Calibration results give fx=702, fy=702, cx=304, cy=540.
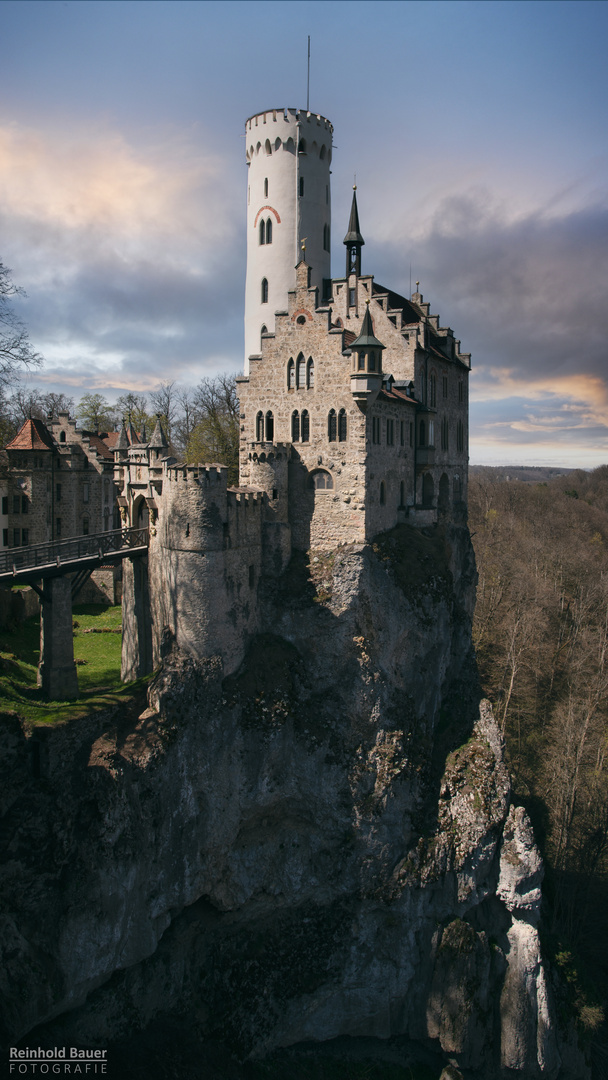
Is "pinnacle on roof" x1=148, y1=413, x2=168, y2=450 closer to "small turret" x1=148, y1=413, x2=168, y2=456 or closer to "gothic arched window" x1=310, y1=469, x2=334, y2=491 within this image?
"small turret" x1=148, y1=413, x2=168, y2=456

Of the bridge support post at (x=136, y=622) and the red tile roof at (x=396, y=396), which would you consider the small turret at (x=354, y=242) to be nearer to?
the red tile roof at (x=396, y=396)

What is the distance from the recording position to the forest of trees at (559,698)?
38.6m

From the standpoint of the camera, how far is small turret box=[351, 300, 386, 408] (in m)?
31.3

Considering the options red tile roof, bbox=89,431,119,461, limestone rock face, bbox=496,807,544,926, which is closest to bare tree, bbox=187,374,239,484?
red tile roof, bbox=89,431,119,461

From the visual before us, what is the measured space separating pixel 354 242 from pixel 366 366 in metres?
10.8

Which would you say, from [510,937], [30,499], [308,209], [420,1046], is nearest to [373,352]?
[308,209]

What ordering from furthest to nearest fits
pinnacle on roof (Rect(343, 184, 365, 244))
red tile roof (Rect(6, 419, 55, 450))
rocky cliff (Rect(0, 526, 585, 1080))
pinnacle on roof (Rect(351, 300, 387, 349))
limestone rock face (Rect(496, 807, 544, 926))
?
red tile roof (Rect(6, 419, 55, 450))
pinnacle on roof (Rect(343, 184, 365, 244))
limestone rock face (Rect(496, 807, 544, 926))
pinnacle on roof (Rect(351, 300, 387, 349))
rocky cliff (Rect(0, 526, 585, 1080))

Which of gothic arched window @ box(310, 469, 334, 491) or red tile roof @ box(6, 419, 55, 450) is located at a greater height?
red tile roof @ box(6, 419, 55, 450)

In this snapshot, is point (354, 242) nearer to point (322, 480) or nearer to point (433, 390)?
point (433, 390)

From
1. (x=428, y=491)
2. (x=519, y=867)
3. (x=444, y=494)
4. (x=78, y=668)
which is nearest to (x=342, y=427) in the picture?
(x=428, y=491)

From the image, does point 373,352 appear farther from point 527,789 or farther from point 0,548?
point 527,789

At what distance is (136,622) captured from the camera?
31.3 metres

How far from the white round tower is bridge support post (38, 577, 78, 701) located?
744 inches

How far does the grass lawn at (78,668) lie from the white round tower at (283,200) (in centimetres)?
1808
